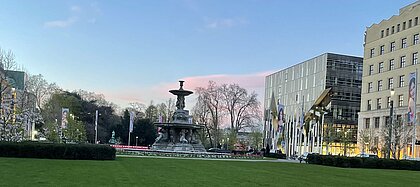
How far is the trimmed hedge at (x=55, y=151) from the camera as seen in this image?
118ft

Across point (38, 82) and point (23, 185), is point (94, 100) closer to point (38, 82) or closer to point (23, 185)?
point (38, 82)

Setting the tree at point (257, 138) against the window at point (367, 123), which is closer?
the window at point (367, 123)

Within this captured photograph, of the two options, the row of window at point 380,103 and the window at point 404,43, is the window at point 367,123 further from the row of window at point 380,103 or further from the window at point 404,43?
the window at point 404,43

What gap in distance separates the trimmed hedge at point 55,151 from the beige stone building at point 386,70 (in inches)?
1870

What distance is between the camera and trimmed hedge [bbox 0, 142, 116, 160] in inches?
1411

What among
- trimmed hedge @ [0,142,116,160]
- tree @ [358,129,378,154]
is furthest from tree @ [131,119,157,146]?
trimmed hedge @ [0,142,116,160]

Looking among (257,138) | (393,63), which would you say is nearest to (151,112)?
(257,138)

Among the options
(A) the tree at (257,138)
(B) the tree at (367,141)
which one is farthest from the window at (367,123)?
(A) the tree at (257,138)

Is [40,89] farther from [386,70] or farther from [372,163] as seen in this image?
[372,163]

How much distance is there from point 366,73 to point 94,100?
71.6 metres

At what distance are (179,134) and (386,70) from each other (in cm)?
3857

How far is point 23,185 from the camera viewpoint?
16422mm

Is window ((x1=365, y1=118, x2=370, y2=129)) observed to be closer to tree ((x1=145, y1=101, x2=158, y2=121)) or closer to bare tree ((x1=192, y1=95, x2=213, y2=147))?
bare tree ((x1=192, y1=95, x2=213, y2=147))

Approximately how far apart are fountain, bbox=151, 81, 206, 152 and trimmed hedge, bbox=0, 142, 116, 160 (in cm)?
2506
